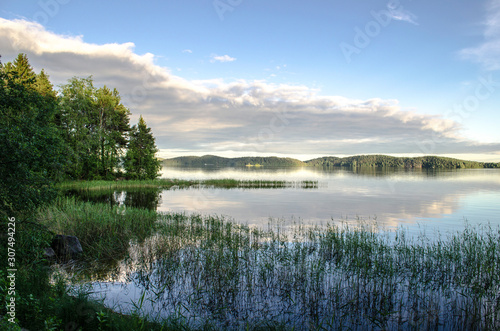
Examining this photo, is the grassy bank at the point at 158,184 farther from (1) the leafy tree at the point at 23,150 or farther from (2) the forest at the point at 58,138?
(1) the leafy tree at the point at 23,150

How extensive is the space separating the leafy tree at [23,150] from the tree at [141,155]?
55292 millimetres

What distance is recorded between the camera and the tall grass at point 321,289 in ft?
25.9

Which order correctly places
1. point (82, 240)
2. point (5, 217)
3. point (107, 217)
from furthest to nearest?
point (107, 217) < point (82, 240) < point (5, 217)

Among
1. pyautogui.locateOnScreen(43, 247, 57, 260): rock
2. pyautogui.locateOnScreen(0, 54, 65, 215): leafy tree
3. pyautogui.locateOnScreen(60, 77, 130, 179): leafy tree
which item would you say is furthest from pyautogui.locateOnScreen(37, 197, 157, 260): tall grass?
pyautogui.locateOnScreen(60, 77, 130, 179): leafy tree

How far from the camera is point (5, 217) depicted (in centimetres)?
864

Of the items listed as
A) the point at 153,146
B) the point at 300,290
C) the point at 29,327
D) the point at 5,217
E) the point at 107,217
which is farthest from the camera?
the point at 153,146

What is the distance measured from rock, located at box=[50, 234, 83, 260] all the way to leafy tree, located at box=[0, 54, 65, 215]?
3.70m

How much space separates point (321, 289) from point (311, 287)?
0.50 metres

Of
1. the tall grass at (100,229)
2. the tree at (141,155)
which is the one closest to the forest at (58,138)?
the tree at (141,155)

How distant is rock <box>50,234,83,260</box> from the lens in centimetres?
1200

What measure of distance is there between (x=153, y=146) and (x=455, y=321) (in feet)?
218

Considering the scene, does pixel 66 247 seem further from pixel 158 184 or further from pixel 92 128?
pixel 92 128

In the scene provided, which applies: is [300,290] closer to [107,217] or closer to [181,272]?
[181,272]

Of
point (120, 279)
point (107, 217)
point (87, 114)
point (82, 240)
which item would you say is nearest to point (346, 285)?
point (120, 279)
